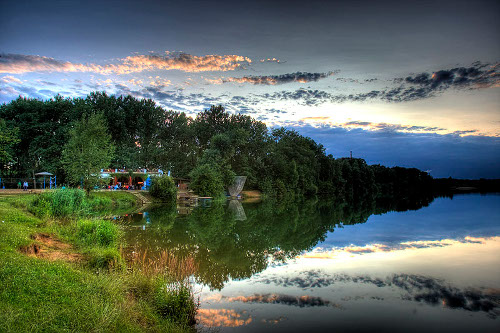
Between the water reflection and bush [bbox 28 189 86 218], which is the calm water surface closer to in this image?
the water reflection

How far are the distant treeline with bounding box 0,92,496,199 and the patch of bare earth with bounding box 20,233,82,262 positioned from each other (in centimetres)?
3260

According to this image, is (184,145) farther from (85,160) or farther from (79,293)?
(79,293)

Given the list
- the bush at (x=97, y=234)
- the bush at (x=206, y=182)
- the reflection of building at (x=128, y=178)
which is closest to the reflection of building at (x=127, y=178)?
the reflection of building at (x=128, y=178)

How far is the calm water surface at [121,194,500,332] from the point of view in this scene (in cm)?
780

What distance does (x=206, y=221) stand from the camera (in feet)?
83.8

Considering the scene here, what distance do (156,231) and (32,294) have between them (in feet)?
44.8

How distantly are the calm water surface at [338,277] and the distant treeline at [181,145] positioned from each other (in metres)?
31.3

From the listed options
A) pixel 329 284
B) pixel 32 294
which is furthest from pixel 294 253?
pixel 32 294

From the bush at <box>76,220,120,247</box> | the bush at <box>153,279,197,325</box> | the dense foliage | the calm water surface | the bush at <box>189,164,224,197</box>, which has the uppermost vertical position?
the dense foliage

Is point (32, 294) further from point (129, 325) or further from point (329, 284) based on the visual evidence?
point (329, 284)

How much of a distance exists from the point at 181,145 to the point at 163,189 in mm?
26733

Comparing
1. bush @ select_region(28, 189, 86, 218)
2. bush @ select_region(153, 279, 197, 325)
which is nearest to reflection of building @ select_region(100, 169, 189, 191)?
bush @ select_region(28, 189, 86, 218)

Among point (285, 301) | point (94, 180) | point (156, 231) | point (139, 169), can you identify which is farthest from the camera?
point (139, 169)

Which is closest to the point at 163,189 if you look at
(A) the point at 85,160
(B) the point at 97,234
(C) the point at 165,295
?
(A) the point at 85,160
